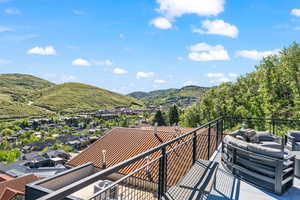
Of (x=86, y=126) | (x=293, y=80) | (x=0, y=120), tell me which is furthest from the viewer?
(x=86, y=126)

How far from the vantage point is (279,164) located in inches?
140

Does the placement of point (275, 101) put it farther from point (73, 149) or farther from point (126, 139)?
point (73, 149)

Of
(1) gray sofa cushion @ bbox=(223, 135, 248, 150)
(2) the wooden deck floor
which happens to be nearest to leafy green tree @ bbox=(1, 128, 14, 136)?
(1) gray sofa cushion @ bbox=(223, 135, 248, 150)

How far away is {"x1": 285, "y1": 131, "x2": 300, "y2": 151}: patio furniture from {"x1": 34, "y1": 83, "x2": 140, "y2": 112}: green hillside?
12789 centimetres

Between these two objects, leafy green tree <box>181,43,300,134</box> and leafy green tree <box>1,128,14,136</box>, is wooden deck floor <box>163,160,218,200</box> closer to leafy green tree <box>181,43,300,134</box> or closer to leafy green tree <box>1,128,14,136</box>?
leafy green tree <box>181,43,300,134</box>

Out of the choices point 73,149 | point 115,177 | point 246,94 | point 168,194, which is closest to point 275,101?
point 246,94

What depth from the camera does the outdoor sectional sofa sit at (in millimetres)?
3623

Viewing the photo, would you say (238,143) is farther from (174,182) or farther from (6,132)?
(6,132)

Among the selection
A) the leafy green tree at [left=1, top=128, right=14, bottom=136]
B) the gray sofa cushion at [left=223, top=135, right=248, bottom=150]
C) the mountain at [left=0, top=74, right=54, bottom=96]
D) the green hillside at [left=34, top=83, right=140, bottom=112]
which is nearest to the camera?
the gray sofa cushion at [left=223, top=135, right=248, bottom=150]

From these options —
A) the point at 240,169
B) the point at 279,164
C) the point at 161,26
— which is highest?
the point at 161,26

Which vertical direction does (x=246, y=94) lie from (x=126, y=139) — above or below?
above

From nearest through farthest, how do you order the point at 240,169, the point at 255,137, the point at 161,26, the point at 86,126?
the point at 240,169
the point at 255,137
the point at 161,26
the point at 86,126

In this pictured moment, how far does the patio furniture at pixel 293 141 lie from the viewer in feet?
16.9

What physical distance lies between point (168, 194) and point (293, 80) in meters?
20.3
